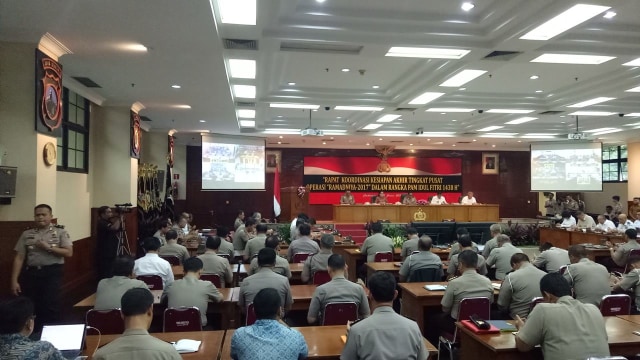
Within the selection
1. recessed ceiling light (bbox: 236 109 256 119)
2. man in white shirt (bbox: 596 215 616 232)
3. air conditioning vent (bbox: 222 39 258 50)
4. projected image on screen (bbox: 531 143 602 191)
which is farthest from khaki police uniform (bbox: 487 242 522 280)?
projected image on screen (bbox: 531 143 602 191)

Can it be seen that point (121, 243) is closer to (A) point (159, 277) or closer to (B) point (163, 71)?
(B) point (163, 71)

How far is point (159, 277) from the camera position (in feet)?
15.6

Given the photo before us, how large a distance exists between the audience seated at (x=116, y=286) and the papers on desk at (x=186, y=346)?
2.70ft

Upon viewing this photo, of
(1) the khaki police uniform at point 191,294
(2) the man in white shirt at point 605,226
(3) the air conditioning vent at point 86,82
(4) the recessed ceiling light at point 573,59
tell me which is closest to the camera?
(1) the khaki police uniform at point 191,294

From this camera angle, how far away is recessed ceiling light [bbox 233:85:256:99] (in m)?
8.06

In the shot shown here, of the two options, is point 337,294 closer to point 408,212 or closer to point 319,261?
point 319,261

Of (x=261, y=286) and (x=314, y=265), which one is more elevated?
(x=261, y=286)

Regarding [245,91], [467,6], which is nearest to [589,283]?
[467,6]

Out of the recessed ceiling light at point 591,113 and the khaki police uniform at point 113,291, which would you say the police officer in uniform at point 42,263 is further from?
the recessed ceiling light at point 591,113

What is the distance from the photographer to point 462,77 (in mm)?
7496

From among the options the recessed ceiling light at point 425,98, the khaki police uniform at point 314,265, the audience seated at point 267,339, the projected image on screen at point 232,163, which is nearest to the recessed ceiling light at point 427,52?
the recessed ceiling light at point 425,98

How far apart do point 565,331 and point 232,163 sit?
1083 cm

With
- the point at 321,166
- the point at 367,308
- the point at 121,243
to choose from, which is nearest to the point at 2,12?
the point at 367,308

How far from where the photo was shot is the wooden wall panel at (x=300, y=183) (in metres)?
17.2
